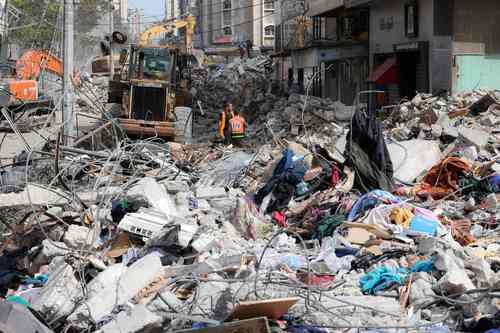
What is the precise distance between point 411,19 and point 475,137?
10.6 m

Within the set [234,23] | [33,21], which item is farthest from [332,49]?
[234,23]

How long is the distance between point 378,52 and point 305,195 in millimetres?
16330

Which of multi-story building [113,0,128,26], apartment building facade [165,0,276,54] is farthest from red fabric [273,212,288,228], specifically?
multi-story building [113,0,128,26]

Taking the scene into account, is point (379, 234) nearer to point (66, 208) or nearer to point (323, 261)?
point (323, 261)

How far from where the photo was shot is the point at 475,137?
13.9 metres

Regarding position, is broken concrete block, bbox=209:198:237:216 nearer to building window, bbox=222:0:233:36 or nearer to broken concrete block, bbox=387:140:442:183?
broken concrete block, bbox=387:140:442:183

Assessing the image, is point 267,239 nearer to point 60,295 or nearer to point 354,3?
point 60,295

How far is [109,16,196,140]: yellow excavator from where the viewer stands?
67.3 ft

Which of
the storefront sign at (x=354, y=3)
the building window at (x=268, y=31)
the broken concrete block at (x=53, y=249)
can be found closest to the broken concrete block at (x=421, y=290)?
the broken concrete block at (x=53, y=249)

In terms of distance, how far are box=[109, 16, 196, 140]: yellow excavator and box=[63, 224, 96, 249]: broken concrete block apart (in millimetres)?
10851

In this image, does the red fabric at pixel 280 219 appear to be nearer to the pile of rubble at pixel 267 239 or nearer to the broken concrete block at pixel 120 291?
the pile of rubble at pixel 267 239

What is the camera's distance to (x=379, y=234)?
30.4ft

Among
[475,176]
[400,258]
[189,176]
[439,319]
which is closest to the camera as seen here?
[439,319]

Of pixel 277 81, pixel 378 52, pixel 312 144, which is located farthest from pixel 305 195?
pixel 277 81
